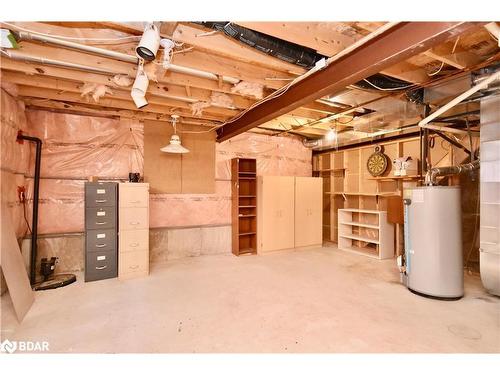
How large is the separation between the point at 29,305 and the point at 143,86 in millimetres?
2511

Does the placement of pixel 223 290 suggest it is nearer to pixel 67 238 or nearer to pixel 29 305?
pixel 29 305

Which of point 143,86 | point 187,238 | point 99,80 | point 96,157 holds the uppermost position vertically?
point 99,80

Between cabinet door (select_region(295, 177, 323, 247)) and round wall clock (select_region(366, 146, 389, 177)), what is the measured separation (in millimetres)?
1010

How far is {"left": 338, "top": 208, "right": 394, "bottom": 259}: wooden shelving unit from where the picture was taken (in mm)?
4420

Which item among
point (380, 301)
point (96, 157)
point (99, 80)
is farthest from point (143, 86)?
point (380, 301)

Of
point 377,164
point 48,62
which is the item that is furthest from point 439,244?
point 48,62

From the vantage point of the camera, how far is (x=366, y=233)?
5.10 metres

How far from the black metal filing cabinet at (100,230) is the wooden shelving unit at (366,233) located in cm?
417

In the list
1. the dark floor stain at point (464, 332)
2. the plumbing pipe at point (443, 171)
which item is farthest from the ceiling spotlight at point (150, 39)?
the dark floor stain at point (464, 332)

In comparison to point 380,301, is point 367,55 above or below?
above

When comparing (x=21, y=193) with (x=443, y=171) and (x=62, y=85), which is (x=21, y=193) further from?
(x=443, y=171)
